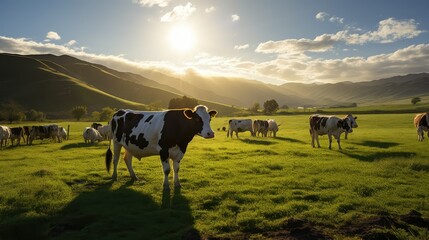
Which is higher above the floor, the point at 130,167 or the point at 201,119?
the point at 201,119

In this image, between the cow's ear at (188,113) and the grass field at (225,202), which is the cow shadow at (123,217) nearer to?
the grass field at (225,202)

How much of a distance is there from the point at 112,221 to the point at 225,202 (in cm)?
379

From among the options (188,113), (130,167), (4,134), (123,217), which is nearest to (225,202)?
(123,217)

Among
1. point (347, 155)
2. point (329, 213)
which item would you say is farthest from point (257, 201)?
point (347, 155)

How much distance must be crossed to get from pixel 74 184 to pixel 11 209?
147 inches

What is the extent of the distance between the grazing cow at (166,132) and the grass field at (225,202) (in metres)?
1.43

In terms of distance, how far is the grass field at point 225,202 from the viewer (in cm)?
873

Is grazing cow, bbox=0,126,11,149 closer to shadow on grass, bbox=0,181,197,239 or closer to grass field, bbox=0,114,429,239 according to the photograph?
grass field, bbox=0,114,429,239

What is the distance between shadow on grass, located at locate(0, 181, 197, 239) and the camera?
8.60 m

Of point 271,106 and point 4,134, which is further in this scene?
point 271,106

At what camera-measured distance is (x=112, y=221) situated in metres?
9.45

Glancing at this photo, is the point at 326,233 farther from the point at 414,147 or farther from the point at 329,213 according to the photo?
the point at 414,147

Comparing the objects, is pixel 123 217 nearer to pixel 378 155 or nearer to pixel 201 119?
pixel 201 119

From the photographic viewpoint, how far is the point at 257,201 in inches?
Answer: 443
